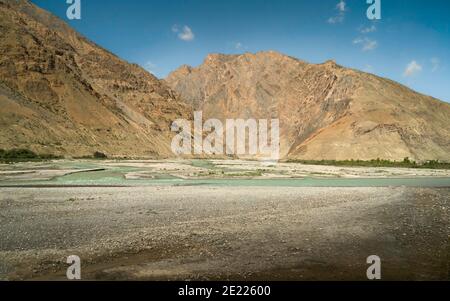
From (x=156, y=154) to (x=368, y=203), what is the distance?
91.7m

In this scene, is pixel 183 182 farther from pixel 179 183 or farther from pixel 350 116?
pixel 350 116

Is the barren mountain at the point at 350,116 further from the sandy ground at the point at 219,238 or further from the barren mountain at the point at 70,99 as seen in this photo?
the sandy ground at the point at 219,238

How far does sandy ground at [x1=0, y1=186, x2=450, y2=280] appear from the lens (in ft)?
31.5

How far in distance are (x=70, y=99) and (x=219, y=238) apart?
96087mm

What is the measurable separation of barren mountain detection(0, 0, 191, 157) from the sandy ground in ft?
208

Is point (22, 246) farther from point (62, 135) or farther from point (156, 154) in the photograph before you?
point (156, 154)

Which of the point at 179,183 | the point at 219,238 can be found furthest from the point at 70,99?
the point at 219,238

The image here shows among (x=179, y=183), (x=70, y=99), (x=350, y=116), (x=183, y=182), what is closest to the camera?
(x=179, y=183)

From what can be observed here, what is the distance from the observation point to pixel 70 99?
3890 inches

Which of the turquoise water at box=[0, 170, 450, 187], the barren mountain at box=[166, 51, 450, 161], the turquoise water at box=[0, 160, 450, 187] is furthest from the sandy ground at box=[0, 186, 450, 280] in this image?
the barren mountain at box=[166, 51, 450, 161]

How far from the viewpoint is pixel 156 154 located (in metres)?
109

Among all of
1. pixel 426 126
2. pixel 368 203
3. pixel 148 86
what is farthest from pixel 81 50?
pixel 368 203
